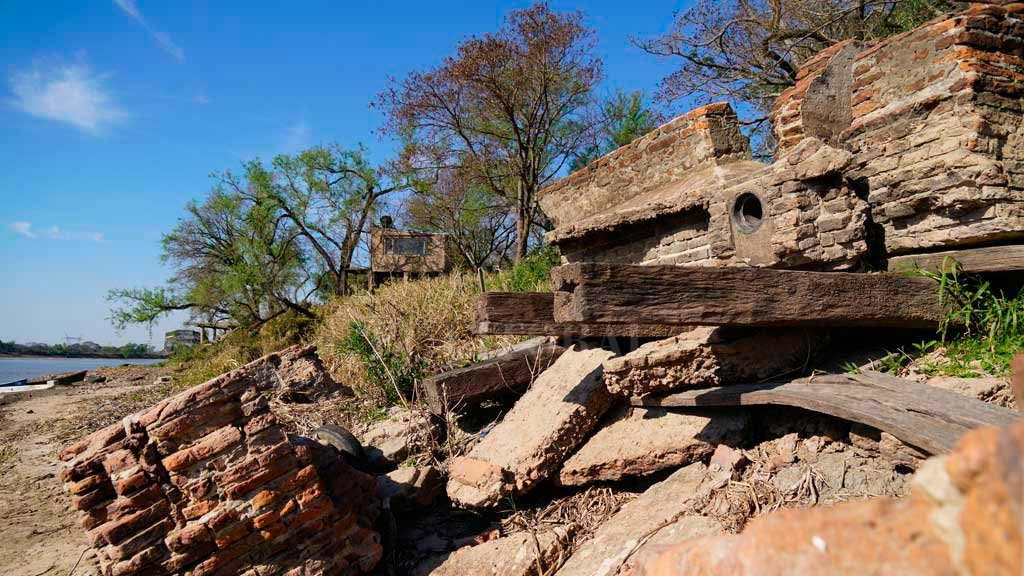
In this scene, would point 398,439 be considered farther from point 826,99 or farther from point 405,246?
point 405,246

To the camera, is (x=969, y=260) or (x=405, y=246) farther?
(x=405, y=246)

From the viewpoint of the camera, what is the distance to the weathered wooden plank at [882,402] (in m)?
2.49

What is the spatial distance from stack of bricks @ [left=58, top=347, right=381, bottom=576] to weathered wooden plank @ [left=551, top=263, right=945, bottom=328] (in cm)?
196

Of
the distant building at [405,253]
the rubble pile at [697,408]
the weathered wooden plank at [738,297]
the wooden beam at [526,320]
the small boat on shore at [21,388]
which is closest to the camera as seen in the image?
the weathered wooden plank at [738,297]

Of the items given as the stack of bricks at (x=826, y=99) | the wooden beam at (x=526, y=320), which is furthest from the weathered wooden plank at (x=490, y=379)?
the stack of bricks at (x=826, y=99)

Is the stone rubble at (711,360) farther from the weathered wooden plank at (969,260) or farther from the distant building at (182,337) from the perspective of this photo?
the distant building at (182,337)

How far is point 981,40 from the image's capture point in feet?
13.3

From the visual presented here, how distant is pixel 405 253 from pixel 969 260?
22.0 metres

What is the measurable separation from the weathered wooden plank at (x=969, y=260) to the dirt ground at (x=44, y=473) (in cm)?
622

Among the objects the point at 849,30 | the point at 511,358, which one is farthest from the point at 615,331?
the point at 849,30

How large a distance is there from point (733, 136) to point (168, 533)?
5.83m

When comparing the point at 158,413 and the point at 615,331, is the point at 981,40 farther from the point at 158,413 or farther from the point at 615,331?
the point at 158,413

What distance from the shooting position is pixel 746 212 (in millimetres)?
4840

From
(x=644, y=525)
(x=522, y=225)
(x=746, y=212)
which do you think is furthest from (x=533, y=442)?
(x=522, y=225)
